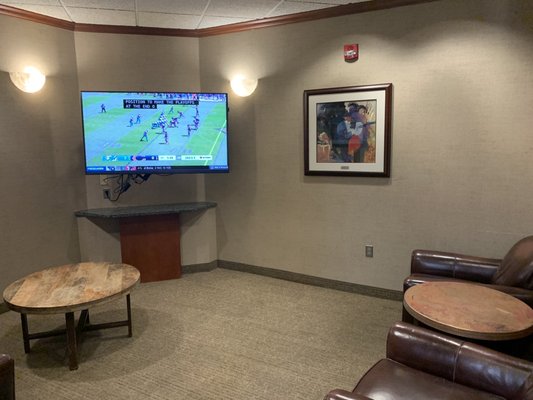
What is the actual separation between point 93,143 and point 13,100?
0.75 meters

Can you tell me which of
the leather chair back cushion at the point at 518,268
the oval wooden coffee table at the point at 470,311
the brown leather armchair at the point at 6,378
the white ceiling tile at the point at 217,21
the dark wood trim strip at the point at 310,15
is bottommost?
the brown leather armchair at the point at 6,378

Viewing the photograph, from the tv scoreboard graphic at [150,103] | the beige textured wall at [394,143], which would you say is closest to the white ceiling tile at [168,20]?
the beige textured wall at [394,143]

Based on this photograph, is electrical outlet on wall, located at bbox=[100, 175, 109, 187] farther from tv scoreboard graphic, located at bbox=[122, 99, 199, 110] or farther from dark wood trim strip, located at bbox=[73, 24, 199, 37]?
dark wood trim strip, located at bbox=[73, 24, 199, 37]

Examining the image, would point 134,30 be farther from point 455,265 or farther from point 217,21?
point 455,265

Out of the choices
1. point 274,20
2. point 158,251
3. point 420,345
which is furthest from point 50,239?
point 420,345

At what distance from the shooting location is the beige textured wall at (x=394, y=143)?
10.1ft

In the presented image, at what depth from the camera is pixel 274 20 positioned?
3.88 metres

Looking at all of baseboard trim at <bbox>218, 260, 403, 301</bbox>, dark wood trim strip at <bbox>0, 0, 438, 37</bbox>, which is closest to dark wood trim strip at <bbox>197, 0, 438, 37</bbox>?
dark wood trim strip at <bbox>0, 0, 438, 37</bbox>

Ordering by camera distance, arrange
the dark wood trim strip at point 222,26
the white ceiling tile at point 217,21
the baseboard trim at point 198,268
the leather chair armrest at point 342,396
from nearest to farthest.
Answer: the leather chair armrest at point 342,396
the dark wood trim strip at point 222,26
the white ceiling tile at point 217,21
the baseboard trim at point 198,268

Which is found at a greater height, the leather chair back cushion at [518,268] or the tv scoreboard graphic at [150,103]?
the tv scoreboard graphic at [150,103]

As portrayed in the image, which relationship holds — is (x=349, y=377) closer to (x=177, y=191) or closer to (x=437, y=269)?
(x=437, y=269)

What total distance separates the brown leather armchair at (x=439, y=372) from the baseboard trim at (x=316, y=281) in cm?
192

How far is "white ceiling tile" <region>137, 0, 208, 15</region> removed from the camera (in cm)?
335

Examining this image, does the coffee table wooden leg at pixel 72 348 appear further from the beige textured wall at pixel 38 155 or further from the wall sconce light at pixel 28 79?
the wall sconce light at pixel 28 79
